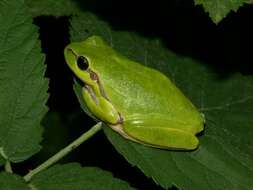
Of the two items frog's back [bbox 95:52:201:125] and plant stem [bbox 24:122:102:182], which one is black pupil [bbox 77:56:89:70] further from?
plant stem [bbox 24:122:102:182]

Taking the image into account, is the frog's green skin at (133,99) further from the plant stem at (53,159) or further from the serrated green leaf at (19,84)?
the serrated green leaf at (19,84)

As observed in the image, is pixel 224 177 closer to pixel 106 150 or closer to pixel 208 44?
pixel 208 44

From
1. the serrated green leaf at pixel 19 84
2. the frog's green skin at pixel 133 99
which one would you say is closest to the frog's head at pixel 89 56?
the frog's green skin at pixel 133 99

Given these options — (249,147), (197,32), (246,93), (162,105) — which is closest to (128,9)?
(197,32)

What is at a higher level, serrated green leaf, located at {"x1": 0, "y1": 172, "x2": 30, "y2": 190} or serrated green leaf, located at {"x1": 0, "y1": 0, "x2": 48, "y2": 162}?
serrated green leaf, located at {"x1": 0, "y1": 0, "x2": 48, "y2": 162}

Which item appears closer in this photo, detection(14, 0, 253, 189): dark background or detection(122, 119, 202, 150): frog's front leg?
detection(122, 119, 202, 150): frog's front leg

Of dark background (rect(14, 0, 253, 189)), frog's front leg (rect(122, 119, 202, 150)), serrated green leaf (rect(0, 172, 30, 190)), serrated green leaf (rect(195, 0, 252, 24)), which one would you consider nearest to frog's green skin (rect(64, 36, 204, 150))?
frog's front leg (rect(122, 119, 202, 150))

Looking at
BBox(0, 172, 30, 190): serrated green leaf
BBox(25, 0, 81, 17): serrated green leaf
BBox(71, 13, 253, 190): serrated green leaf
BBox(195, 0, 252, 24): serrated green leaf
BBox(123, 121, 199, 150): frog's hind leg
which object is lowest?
BBox(0, 172, 30, 190): serrated green leaf
